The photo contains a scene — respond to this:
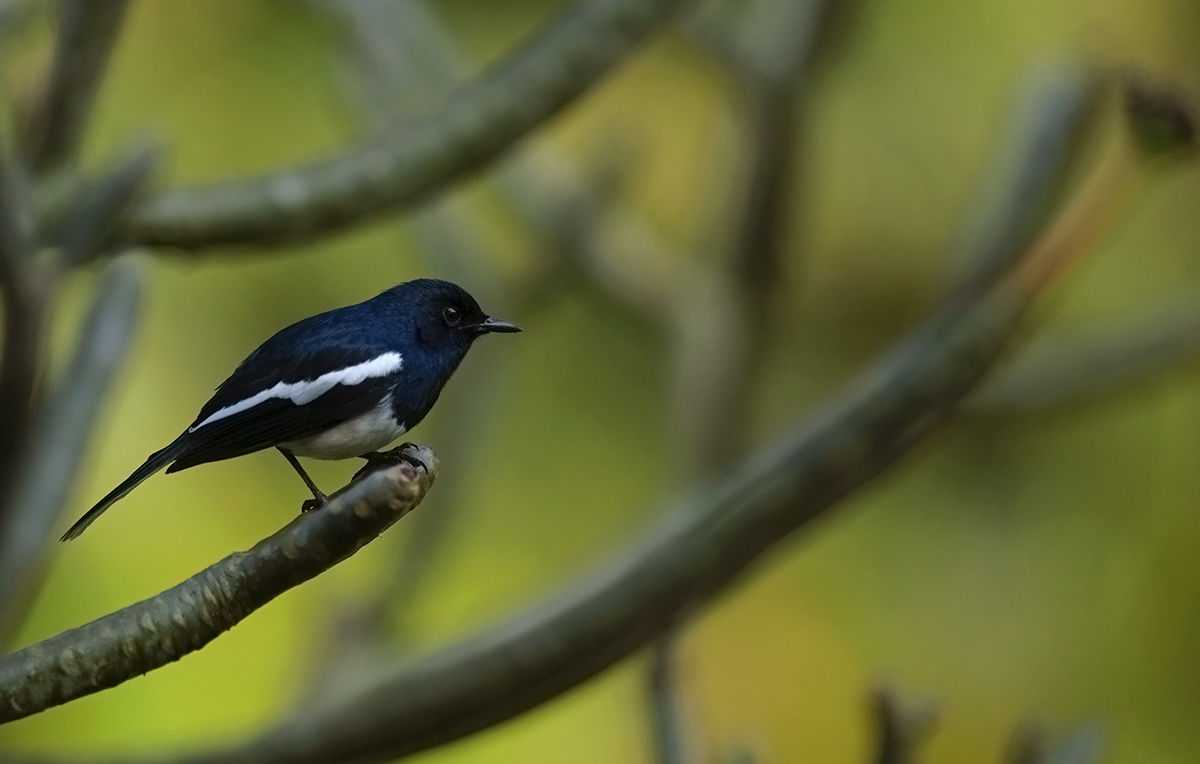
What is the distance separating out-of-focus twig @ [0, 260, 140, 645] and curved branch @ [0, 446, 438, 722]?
0.80 meters

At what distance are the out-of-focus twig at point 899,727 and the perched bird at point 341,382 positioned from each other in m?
0.56

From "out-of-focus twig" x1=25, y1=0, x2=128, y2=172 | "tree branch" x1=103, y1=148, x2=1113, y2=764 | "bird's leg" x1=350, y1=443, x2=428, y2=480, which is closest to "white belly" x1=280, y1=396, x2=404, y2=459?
"bird's leg" x1=350, y1=443, x2=428, y2=480

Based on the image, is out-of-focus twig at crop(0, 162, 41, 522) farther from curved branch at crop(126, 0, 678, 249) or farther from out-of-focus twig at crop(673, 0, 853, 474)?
out-of-focus twig at crop(673, 0, 853, 474)

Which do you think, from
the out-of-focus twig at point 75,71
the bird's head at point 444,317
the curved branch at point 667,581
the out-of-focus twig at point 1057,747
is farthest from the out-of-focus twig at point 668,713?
the out-of-focus twig at point 75,71

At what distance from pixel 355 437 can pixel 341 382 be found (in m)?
0.05

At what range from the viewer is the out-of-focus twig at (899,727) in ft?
4.77

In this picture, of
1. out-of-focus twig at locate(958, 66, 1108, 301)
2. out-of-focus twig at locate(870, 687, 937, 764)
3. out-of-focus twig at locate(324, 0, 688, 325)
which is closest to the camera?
out-of-focus twig at locate(870, 687, 937, 764)

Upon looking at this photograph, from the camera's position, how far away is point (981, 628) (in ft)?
15.5

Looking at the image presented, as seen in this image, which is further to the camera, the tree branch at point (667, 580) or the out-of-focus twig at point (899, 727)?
the tree branch at point (667, 580)

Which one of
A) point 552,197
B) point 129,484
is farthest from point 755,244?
point 129,484

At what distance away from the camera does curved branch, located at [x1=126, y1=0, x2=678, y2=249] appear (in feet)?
5.69

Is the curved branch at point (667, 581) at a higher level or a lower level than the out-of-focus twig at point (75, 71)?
lower

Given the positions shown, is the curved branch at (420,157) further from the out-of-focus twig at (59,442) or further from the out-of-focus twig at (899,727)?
the out-of-focus twig at (899,727)

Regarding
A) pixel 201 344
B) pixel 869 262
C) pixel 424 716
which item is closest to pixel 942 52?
pixel 869 262
